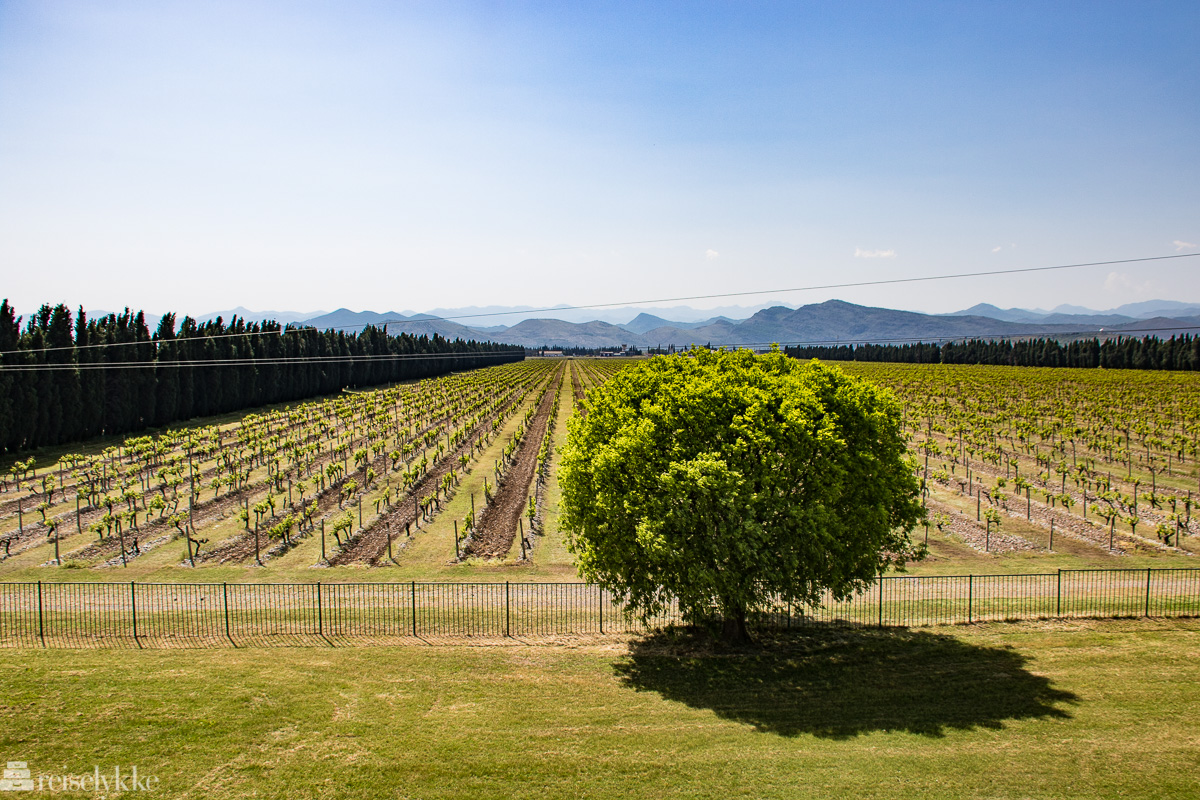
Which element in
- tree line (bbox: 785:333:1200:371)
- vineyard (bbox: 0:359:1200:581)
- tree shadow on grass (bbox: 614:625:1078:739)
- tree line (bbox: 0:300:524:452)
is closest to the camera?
tree shadow on grass (bbox: 614:625:1078:739)

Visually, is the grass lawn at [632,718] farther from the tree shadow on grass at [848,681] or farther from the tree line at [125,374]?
the tree line at [125,374]

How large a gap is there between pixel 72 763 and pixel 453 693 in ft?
25.8

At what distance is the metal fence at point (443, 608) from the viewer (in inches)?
807

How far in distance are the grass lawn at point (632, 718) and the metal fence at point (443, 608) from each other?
4.89 ft

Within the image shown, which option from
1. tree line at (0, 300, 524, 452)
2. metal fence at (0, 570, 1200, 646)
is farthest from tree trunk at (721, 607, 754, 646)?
tree line at (0, 300, 524, 452)

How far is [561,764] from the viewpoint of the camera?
13719 millimetres

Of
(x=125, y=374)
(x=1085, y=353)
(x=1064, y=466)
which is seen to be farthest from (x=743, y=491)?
(x=1085, y=353)

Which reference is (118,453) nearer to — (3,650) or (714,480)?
(3,650)

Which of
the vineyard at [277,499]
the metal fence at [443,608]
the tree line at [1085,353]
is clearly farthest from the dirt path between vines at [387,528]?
the tree line at [1085,353]

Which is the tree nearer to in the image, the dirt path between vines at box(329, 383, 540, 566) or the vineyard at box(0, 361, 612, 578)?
the vineyard at box(0, 361, 612, 578)

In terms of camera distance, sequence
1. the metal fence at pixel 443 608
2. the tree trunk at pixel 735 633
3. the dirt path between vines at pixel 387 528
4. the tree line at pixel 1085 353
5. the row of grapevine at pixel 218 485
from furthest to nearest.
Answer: the tree line at pixel 1085 353 → the row of grapevine at pixel 218 485 → the dirt path between vines at pixel 387 528 → the metal fence at pixel 443 608 → the tree trunk at pixel 735 633

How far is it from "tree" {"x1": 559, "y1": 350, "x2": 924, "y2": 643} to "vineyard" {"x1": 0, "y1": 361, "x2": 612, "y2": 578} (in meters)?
11.9

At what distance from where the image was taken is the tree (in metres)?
17.0

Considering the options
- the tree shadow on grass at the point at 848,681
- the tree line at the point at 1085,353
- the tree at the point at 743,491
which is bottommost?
the tree shadow on grass at the point at 848,681
